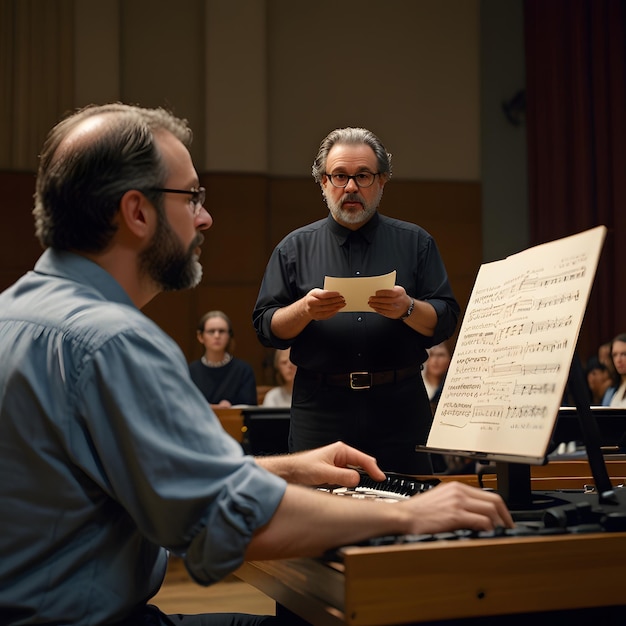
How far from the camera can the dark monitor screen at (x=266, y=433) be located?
4.61 m

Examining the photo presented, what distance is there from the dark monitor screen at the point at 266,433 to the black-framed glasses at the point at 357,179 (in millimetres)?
1949

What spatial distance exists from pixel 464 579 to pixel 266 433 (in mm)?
3511

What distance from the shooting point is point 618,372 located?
602 centimetres

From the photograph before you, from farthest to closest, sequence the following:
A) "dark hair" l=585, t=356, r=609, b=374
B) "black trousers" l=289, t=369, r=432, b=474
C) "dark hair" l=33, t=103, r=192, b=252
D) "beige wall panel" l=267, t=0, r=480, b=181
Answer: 1. "beige wall panel" l=267, t=0, r=480, b=181
2. "dark hair" l=585, t=356, r=609, b=374
3. "black trousers" l=289, t=369, r=432, b=474
4. "dark hair" l=33, t=103, r=192, b=252

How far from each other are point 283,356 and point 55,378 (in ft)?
17.0

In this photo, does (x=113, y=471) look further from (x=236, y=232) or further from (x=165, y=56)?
(x=165, y=56)

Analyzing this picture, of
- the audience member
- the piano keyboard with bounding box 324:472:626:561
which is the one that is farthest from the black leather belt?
the audience member

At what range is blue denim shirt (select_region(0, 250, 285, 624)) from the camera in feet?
3.78

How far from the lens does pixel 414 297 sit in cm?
288

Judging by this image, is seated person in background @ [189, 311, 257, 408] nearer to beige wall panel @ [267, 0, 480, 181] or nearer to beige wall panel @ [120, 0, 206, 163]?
beige wall panel @ [120, 0, 206, 163]

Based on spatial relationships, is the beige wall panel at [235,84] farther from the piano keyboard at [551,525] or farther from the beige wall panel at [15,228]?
the piano keyboard at [551,525]

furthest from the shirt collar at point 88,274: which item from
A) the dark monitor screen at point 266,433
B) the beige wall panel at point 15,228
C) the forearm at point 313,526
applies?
the beige wall panel at point 15,228

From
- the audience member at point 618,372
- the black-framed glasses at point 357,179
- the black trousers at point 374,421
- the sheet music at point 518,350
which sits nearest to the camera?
the sheet music at point 518,350

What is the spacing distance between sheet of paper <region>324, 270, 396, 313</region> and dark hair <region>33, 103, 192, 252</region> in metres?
1.25
